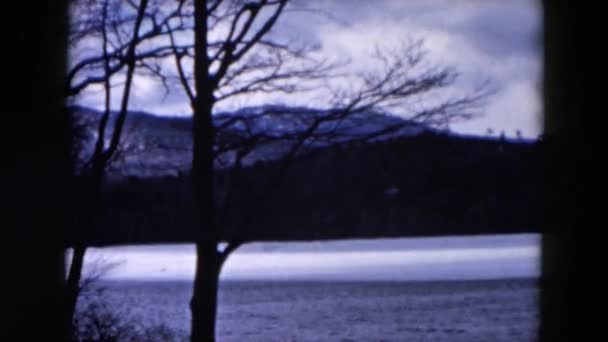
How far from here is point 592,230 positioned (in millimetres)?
4238

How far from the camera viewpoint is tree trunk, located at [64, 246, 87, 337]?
8078mm

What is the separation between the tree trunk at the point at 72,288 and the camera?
8078mm

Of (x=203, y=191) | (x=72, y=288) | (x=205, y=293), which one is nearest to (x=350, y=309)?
(x=205, y=293)

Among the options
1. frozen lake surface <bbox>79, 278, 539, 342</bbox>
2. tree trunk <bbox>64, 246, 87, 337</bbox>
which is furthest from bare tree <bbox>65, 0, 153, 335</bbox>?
frozen lake surface <bbox>79, 278, 539, 342</bbox>

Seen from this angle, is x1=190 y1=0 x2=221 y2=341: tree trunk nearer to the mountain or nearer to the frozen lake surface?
the mountain

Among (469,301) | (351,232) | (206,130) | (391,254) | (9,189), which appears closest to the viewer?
(9,189)

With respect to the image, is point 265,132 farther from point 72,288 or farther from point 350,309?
point 350,309

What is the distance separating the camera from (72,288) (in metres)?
8.80

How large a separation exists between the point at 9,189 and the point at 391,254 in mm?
37806

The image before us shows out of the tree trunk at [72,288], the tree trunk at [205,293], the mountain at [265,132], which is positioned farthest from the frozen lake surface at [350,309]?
the tree trunk at [72,288]

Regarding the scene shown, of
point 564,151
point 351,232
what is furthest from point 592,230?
point 351,232

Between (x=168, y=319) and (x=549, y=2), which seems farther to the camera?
(x=168, y=319)

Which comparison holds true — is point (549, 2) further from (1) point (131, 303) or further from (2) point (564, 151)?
(1) point (131, 303)

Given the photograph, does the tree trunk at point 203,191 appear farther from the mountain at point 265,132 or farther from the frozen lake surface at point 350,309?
the frozen lake surface at point 350,309
